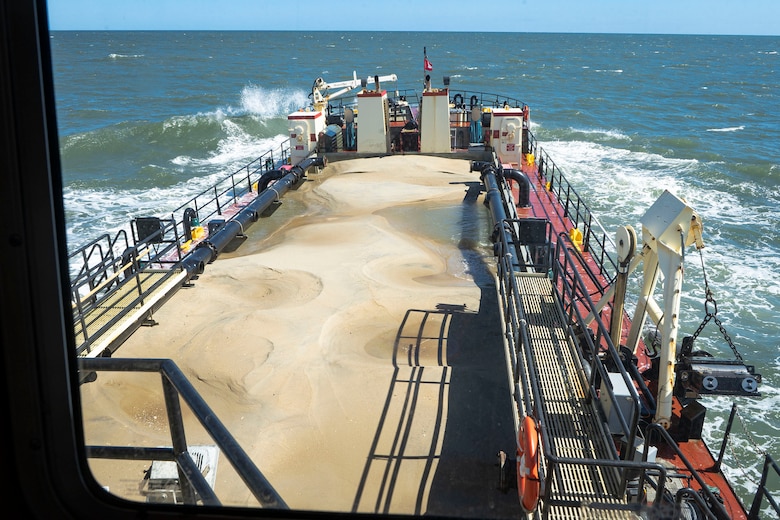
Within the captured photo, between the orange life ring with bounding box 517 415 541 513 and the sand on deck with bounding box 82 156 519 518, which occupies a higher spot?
the orange life ring with bounding box 517 415 541 513

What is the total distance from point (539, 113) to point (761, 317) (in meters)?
46.8

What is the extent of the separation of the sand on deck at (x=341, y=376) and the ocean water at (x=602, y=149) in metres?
3.33

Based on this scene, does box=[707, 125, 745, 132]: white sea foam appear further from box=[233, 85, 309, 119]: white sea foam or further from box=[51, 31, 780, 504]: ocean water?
box=[233, 85, 309, 119]: white sea foam

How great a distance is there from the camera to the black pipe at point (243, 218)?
11.6 metres

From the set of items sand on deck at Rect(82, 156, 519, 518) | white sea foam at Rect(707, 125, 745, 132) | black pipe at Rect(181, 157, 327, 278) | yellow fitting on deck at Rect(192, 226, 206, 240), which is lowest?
sand on deck at Rect(82, 156, 519, 518)

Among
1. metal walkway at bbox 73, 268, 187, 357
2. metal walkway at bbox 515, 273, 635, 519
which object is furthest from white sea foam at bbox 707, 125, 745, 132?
metal walkway at bbox 73, 268, 187, 357

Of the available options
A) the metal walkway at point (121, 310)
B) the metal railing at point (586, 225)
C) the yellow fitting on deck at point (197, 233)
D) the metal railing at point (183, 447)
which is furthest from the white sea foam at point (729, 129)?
the metal railing at point (183, 447)

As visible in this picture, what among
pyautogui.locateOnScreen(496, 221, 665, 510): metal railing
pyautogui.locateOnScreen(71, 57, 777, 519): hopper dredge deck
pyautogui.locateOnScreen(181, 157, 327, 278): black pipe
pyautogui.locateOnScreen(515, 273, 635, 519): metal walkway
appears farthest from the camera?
pyautogui.locateOnScreen(181, 157, 327, 278): black pipe

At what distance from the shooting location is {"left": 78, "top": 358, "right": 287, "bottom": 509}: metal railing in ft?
8.44

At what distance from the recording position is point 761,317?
1739 centimetres

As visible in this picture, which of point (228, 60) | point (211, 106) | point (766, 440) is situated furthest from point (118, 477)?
point (228, 60)

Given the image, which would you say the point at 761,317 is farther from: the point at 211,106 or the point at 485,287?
the point at 211,106

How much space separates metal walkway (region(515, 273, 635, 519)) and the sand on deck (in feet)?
2.24

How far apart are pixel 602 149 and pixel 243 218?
3488 cm
